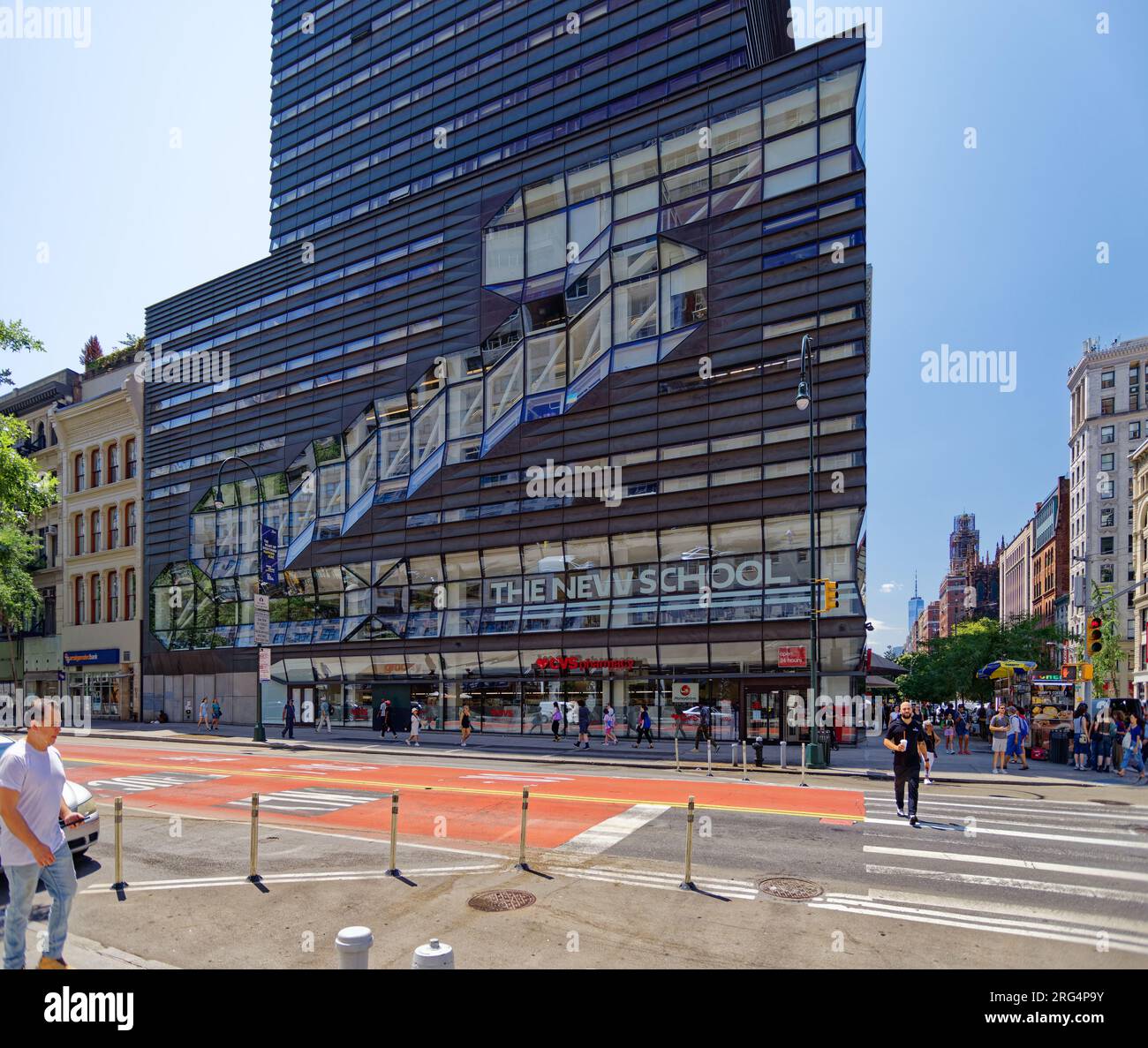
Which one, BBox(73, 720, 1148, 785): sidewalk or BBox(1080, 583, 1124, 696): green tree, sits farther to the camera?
BBox(1080, 583, 1124, 696): green tree

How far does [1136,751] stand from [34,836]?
25083 millimetres

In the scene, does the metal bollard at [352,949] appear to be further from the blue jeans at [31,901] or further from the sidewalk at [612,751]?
the sidewalk at [612,751]

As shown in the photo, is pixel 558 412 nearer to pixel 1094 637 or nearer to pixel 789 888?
pixel 1094 637

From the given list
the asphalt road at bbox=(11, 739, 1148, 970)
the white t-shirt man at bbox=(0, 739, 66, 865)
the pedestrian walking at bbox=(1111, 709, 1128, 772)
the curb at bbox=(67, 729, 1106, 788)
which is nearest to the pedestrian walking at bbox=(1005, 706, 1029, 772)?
the curb at bbox=(67, 729, 1106, 788)

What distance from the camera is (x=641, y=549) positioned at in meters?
33.0

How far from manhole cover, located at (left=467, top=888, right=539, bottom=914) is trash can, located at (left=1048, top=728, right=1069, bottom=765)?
75.8 feet

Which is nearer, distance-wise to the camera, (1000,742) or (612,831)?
(612,831)

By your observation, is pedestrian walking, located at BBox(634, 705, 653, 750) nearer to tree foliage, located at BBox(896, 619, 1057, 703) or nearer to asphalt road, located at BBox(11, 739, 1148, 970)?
asphalt road, located at BBox(11, 739, 1148, 970)

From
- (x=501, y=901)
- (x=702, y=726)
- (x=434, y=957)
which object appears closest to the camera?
(x=434, y=957)

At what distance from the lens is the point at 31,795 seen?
20.6ft

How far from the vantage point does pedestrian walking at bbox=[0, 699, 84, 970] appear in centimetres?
604

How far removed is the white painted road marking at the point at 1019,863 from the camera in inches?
400

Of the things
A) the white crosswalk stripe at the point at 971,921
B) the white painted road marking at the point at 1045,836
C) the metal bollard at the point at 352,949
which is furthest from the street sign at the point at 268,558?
the metal bollard at the point at 352,949

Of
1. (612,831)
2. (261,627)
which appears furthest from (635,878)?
(261,627)
